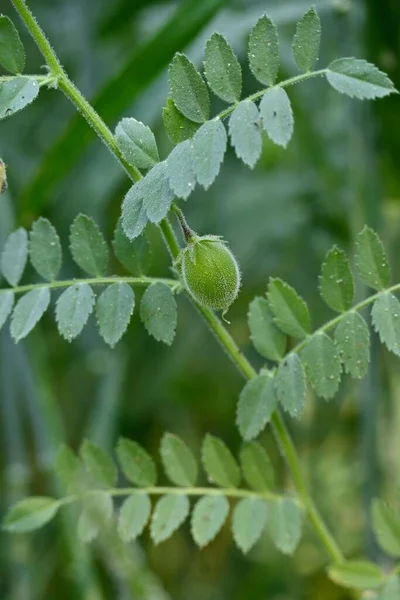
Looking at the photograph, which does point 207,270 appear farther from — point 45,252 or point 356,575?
point 356,575

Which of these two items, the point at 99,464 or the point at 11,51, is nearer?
the point at 11,51

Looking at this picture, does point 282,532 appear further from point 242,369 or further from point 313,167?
point 313,167

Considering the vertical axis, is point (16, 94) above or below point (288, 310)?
above

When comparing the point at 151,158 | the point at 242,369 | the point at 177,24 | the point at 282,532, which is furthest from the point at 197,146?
the point at 177,24

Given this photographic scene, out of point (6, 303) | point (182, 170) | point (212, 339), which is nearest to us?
point (182, 170)

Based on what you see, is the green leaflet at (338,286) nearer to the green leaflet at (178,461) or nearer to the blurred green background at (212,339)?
the green leaflet at (178,461)

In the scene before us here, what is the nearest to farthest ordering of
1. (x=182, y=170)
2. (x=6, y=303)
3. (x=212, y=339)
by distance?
(x=182, y=170) → (x=6, y=303) → (x=212, y=339)

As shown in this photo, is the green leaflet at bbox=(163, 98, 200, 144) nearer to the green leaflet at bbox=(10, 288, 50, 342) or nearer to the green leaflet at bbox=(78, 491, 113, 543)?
the green leaflet at bbox=(10, 288, 50, 342)

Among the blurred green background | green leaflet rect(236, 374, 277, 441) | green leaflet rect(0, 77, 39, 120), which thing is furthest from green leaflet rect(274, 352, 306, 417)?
the blurred green background

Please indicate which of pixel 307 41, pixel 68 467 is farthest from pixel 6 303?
pixel 307 41
